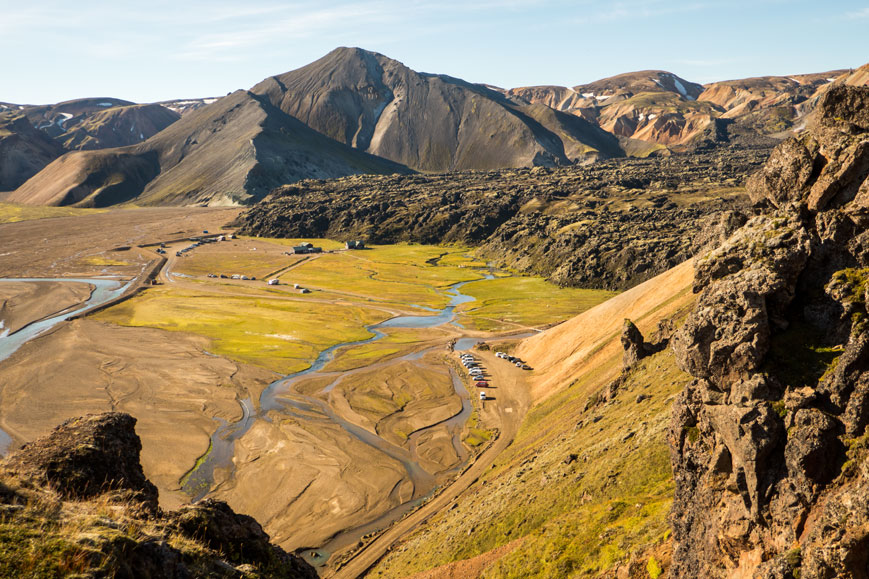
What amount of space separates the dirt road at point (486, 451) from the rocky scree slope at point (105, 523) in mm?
33770

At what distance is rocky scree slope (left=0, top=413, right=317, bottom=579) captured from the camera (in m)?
16.1

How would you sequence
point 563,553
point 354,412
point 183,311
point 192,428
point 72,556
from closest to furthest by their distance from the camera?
point 72,556 → point 563,553 → point 192,428 → point 354,412 → point 183,311

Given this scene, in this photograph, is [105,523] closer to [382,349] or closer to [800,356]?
[800,356]

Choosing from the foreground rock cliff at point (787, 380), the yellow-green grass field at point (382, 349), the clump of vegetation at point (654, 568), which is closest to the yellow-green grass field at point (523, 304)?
the yellow-green grass field at point (382, 349)

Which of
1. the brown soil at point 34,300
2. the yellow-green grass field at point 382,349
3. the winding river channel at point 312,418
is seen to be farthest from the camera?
the brown soil at point 34,300

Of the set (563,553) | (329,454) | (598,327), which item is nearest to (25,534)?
(563,553)

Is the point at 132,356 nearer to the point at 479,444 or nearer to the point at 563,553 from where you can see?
the point at 479,444

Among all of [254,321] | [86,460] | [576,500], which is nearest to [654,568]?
[576,500]

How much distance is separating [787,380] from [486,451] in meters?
55.1

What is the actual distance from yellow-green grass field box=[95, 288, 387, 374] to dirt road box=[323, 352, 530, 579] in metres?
42.0

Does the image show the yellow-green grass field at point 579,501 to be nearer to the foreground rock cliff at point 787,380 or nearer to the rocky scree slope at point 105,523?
the foreground rock cliff at point 787,380

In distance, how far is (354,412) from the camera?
3477 inches

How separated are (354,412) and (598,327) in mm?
45049

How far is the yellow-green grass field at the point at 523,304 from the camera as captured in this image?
5720 inches
